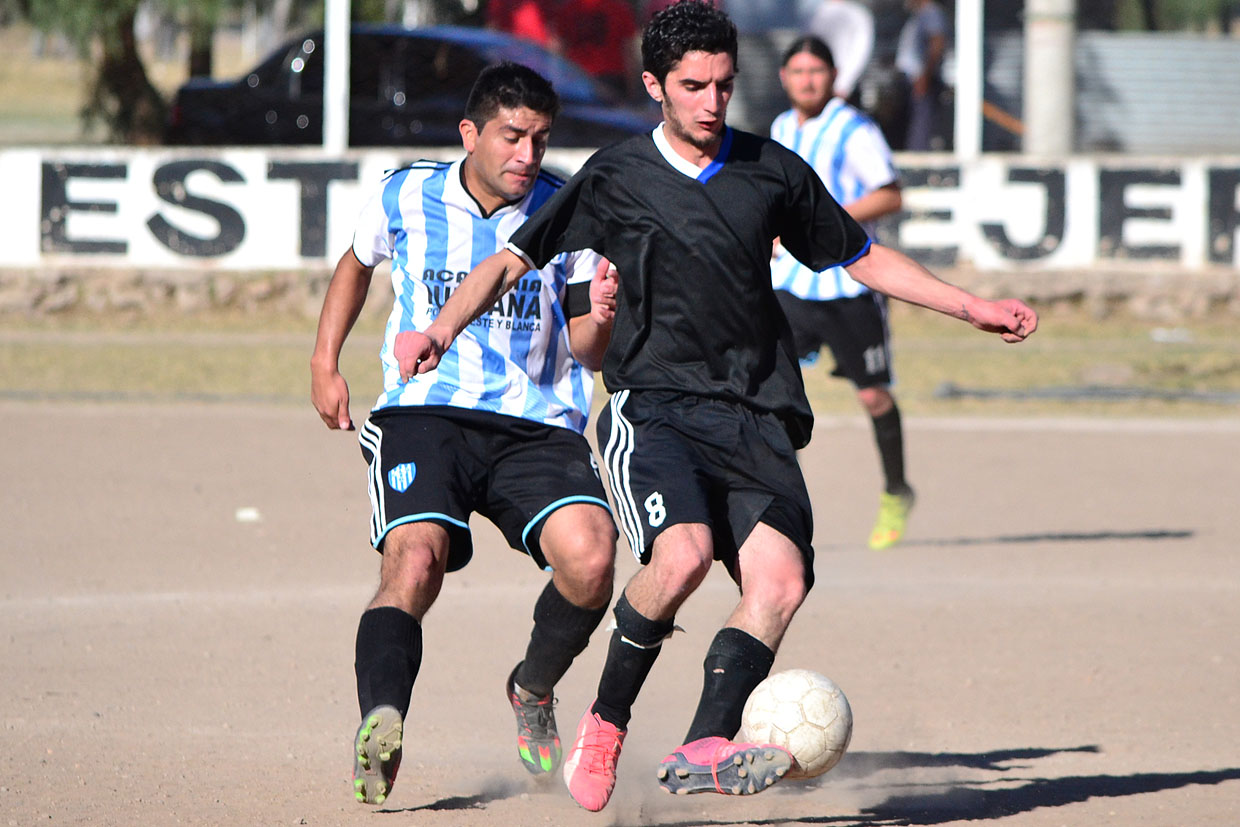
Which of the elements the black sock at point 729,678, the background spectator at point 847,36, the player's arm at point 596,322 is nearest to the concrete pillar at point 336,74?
the background spectator at point 847,36

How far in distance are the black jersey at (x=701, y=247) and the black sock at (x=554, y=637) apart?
2.12ft

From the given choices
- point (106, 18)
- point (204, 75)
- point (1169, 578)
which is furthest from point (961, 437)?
point (204, 75)

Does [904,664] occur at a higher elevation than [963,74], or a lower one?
lower

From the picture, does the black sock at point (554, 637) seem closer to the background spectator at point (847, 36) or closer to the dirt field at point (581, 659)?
the dirt field at point (581, 659)

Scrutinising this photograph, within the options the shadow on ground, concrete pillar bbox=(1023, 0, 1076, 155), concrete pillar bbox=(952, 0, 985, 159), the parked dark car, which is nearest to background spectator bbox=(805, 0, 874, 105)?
concrete pillar bbox=(1023, 0, 1076, 155)

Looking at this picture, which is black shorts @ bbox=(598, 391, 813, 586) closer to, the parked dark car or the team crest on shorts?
the team crest on shorts

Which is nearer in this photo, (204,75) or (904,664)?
(904,664)

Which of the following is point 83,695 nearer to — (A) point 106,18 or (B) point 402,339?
(B) point 402,339

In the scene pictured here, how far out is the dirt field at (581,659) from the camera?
14.5ft

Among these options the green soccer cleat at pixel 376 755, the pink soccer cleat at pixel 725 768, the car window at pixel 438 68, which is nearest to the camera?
the pink soccer cleat at pixel 725 768

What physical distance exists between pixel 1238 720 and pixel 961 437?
547cm

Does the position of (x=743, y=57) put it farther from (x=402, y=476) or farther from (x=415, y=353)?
(x=415, y=353)

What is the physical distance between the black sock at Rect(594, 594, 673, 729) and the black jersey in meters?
0.59

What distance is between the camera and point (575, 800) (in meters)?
4.22
